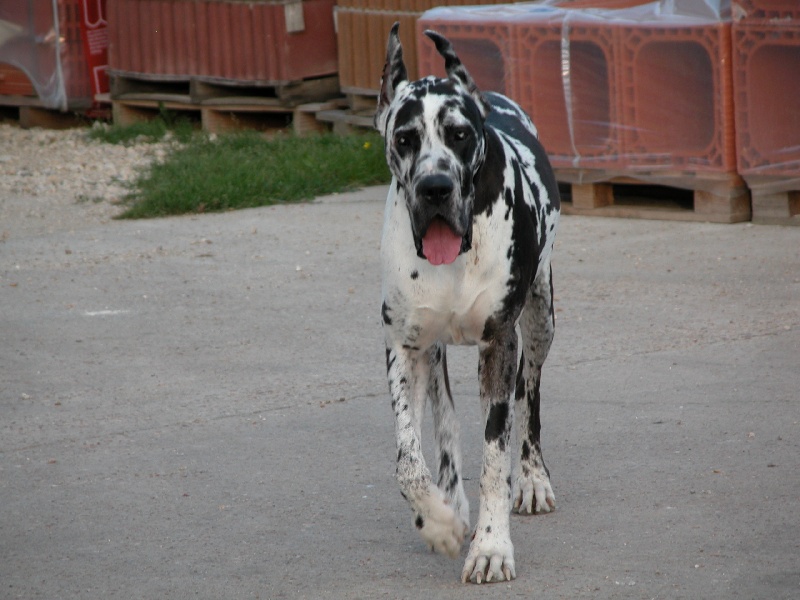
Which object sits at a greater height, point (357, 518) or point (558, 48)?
point (558, 48)

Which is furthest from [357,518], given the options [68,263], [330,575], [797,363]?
[68,263]

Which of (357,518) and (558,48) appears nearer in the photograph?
(357,518)

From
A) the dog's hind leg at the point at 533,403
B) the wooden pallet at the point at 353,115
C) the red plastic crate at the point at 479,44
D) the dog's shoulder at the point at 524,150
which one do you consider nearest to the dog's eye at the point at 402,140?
the dog's shoulder at the point at 524,150

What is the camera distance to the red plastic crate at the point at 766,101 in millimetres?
8984

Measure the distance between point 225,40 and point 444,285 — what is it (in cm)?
1019

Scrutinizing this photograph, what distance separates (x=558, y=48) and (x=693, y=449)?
5.20 metres

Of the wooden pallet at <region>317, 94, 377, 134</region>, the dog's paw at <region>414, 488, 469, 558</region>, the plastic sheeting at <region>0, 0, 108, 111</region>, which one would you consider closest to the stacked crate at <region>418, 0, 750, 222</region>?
the wooden pallet at <region>317, 94, 377, 134</region>

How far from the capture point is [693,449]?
5371 mm

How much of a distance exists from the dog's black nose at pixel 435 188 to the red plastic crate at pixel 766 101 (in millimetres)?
5556

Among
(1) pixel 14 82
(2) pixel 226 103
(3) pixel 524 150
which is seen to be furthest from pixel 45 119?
(3) pixel 524 150

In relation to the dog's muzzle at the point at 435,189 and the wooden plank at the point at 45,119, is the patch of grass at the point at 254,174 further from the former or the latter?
the dog's muzzle at the point at 435,189

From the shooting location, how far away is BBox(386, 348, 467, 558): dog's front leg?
4148 mm

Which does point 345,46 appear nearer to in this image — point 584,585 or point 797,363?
point 797,363

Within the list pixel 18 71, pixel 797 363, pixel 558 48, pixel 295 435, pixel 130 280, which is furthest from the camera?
pixel 18 71
